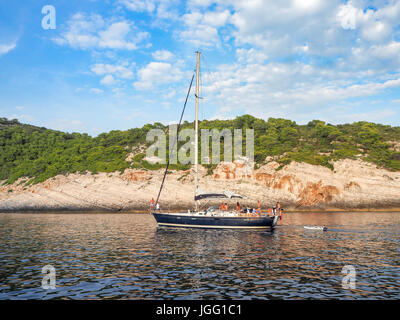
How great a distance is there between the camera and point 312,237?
27.1 meters

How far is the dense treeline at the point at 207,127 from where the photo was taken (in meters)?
67.7

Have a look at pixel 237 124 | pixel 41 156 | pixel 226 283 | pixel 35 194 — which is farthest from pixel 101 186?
pixel 226 283

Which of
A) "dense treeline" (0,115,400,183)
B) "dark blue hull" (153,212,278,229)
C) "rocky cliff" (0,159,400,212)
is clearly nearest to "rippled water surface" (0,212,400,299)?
"dark blue hull" (153,212,278,229)

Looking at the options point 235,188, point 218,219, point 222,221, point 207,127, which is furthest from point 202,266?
point 207,127

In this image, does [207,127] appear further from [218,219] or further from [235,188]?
[218,219]

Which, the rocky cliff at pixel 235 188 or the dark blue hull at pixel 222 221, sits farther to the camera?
the rocky cliff at pixel 235 188

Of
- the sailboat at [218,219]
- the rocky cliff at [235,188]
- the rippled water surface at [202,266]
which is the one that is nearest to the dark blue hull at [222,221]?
the sailboat at [218,219]

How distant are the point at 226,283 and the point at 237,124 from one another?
245 feet

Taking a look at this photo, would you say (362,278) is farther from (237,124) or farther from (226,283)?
(237,124)

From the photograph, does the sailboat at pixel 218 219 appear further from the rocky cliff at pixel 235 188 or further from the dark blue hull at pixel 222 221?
the rocky cliff at pixel 235 188

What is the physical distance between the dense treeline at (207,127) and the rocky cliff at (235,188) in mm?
2704

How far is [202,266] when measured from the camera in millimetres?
16734

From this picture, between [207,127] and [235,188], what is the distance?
29472 millimetres
